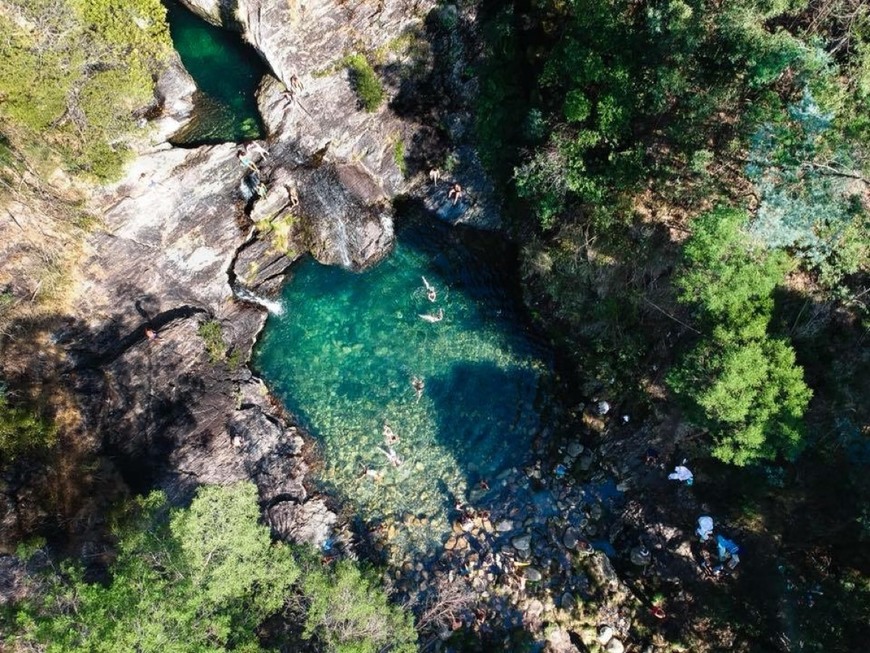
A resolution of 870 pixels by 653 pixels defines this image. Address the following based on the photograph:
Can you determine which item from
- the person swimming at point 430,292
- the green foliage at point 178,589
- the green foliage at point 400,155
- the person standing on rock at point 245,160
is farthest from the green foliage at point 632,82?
the green foliage at point 178,589

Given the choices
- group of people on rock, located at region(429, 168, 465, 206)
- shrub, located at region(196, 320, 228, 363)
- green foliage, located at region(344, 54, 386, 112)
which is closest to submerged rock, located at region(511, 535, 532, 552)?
group of people on rock, located at region(429, 168, 465, 206)

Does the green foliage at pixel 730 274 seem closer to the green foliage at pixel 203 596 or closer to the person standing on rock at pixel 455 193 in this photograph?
the person standing on rock at pixel 455 193

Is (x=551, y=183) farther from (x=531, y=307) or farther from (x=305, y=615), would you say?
(x=305, y=615)

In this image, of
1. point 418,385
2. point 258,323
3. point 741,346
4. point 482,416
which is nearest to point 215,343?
point 258,323

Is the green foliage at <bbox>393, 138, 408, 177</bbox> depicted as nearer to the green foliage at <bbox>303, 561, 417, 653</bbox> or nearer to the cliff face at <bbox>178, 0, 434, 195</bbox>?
the cliff face at <bbox>178, 0, 434, 195</bbox>

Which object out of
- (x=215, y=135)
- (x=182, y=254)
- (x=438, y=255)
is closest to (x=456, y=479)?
(x=438, y=255)

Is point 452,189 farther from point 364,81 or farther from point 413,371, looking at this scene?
point 413,371
